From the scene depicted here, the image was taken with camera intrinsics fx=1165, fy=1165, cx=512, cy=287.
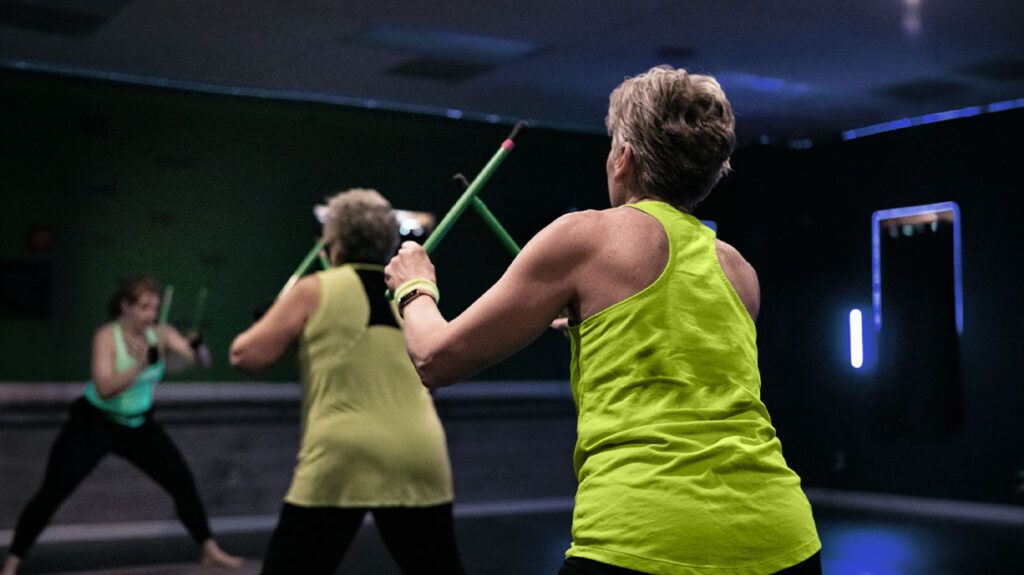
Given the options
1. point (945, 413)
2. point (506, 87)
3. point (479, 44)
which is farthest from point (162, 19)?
point (945, 413)

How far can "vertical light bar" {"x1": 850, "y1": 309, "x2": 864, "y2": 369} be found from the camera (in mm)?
8680

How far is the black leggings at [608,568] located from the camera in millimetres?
1435

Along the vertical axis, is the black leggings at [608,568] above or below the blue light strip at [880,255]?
below

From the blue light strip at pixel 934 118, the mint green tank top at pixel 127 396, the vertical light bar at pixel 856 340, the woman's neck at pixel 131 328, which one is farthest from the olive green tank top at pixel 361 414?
the vertical light bar at pixel 856 340

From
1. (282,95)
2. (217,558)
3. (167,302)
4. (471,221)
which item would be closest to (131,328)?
(217,558)

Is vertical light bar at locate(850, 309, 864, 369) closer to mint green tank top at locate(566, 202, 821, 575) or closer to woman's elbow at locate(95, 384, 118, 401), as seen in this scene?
woman's elbow at locate(95, 384, 118, 401)

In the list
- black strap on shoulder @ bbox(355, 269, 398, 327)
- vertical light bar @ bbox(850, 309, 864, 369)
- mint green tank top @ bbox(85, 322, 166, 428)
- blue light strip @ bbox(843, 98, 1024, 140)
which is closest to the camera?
black strap on shoulder @ bbox(355, 269, 398, 327)

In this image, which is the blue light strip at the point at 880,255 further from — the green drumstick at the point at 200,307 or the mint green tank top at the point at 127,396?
the mint green tank top at the point at 127,396

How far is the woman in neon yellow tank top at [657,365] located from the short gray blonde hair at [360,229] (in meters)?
1.47

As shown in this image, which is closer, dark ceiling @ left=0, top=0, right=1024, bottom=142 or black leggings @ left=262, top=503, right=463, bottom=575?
black leggings @ left=262, top=503, right=463, bottom=575

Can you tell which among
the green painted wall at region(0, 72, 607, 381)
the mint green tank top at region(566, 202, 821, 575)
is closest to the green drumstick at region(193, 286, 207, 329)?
the green painted wall at region(0, 72, 607, 381)

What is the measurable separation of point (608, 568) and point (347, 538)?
4.72 ft

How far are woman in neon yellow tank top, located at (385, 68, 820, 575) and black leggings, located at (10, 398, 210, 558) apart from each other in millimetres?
4137

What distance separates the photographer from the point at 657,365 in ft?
4.81
